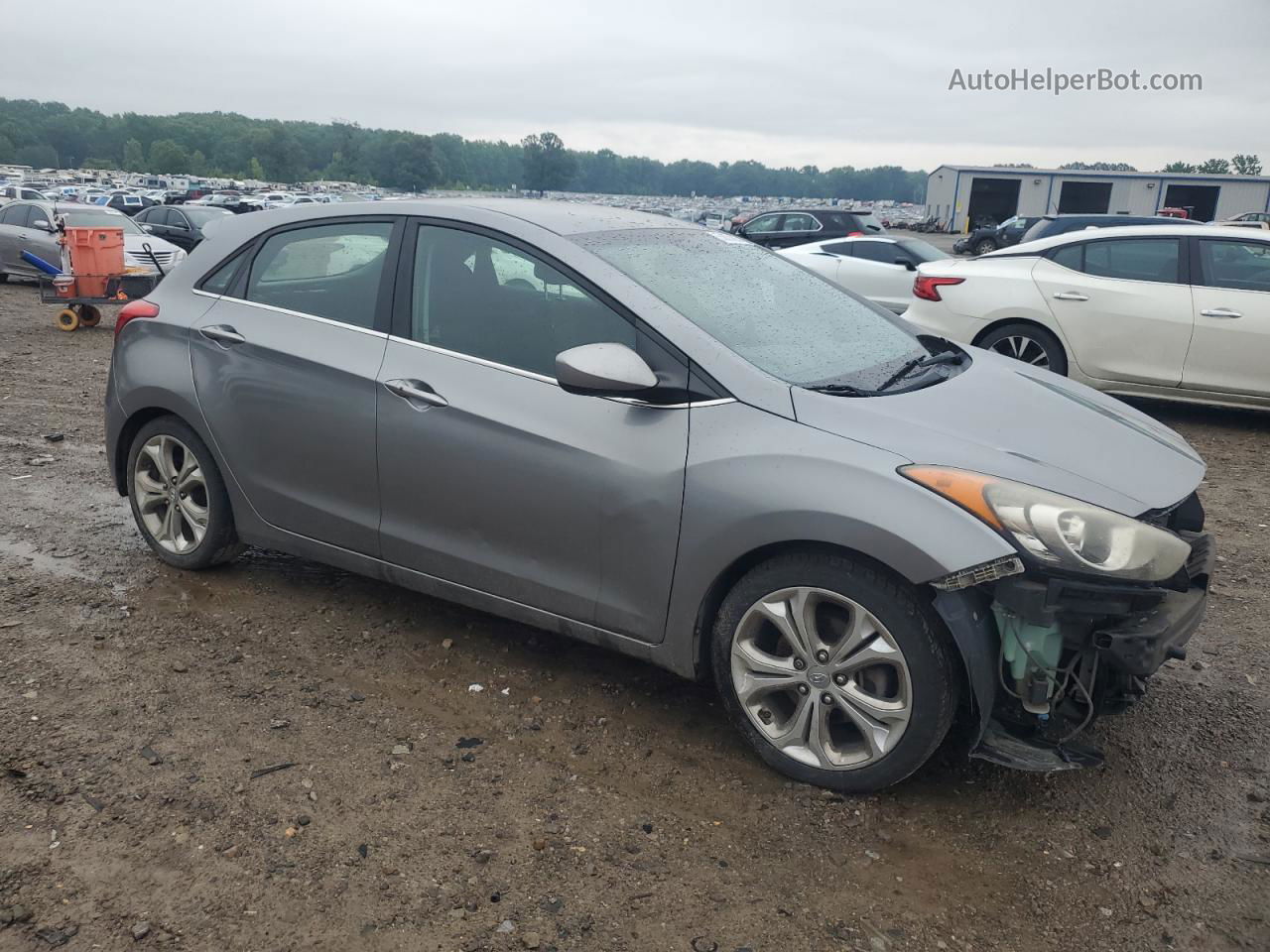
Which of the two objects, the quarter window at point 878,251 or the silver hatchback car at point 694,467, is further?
the quarter window at point 878,251

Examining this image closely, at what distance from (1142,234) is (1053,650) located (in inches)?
263

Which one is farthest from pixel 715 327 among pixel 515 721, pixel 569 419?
pixel 515 721

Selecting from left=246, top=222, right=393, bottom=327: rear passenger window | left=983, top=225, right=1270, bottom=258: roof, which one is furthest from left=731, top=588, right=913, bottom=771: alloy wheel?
left=983, top=225, right=1270, bottom=258: roof

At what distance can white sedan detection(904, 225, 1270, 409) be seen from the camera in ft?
26.0

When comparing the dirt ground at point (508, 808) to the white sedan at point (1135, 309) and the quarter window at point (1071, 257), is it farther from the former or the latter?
the quarter window at point (1071, 257)

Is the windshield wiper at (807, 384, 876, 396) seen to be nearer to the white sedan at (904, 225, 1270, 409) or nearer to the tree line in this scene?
the white sedan at (904, 225, 1270, 409)

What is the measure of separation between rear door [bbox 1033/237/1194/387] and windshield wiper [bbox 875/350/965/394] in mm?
4646

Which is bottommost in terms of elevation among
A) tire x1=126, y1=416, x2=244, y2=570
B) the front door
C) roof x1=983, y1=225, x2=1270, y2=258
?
tire x1=126, y1=416, x2=244, y2=570

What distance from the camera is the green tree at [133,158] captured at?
14012cm

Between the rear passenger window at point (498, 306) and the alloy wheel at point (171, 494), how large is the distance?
1447 mm

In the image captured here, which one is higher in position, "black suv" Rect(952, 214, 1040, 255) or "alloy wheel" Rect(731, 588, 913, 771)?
"black suv" Rect(952, 214, 1040, 255)

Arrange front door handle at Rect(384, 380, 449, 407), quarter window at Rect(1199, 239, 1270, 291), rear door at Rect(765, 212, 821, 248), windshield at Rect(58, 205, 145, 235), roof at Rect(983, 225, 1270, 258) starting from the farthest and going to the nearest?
rear door at Rect(765, 212, 821, 248)
windshield at Rect(58, 205, 145, 235)
roof at Rect(983, 225, 1270, 258)
quarter window at Rect(1199, 239, 1270, 291)
front door handle at Rect(384, 380, 449, 407)

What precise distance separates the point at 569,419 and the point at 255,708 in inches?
58.8

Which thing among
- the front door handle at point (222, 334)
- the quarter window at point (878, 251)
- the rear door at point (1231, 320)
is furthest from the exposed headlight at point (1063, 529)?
the quarter window at point (878, 251)
